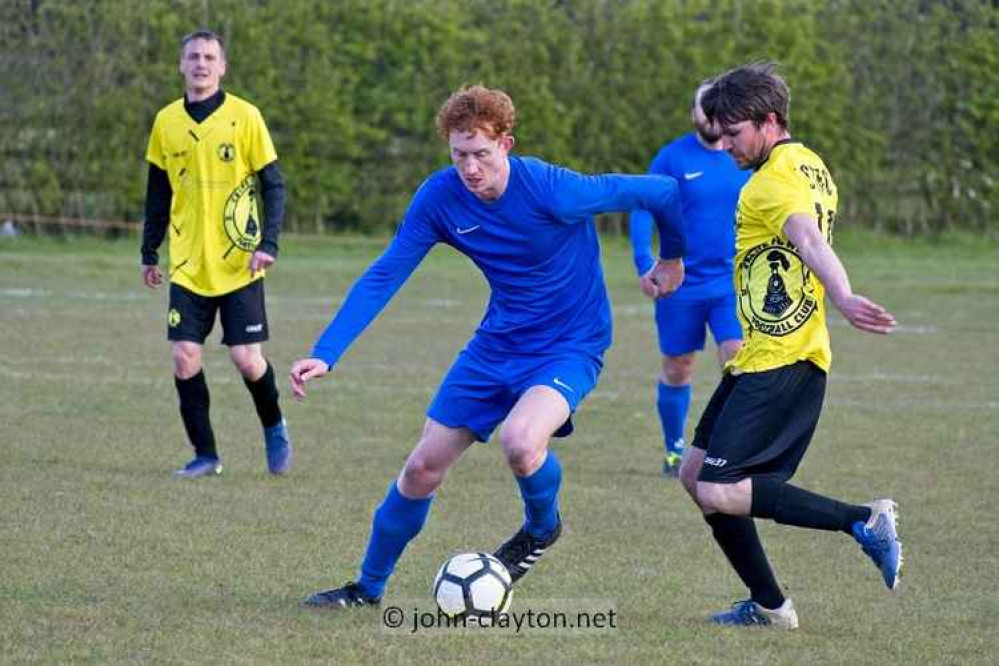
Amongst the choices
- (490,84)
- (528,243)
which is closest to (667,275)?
(528,243)

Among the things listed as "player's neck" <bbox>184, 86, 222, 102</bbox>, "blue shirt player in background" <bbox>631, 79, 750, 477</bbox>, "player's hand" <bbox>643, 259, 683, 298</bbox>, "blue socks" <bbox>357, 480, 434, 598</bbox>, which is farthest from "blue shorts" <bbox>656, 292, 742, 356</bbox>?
"blue socks" <bbox>357, 480, 434, 598</bbox>

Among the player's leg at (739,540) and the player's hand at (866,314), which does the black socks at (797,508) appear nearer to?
the player's leg at (739,540)

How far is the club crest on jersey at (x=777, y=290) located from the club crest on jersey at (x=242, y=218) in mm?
3989

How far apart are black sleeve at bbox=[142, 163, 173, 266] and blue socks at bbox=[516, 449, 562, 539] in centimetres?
372

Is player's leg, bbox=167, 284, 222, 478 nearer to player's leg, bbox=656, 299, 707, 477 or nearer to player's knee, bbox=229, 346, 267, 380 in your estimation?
player's knee, bbox=229, 346, 267, 380

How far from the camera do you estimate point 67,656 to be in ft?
17.5

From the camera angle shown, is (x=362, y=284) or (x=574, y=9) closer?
(x=362, y=284)

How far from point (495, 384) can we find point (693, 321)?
3.55 m

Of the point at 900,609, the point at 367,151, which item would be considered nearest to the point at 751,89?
the point at 900,609

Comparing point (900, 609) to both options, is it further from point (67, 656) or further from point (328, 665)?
point (67, 656)

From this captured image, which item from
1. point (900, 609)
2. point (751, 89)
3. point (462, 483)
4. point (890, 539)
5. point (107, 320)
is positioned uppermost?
point (751, 89)

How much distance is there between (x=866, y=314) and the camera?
17.7 feet

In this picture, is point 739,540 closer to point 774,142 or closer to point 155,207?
point 774,142

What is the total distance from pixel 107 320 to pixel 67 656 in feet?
37.6
